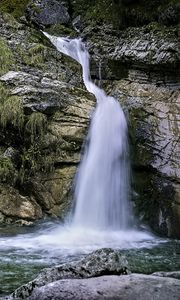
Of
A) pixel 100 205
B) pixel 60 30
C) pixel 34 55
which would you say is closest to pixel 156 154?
pixel 100 205

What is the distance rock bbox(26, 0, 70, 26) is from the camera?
14.3 meters

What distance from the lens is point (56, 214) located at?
9.57m

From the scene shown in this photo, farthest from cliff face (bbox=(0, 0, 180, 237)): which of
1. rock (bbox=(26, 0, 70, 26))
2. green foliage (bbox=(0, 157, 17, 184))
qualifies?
rock (bbox=(26, 0, 70, 26))

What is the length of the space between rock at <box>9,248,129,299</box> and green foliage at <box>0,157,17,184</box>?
194 inches

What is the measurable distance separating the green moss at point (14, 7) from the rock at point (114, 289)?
11241 mm

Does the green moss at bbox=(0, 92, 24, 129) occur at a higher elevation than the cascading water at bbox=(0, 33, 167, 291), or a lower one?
higher

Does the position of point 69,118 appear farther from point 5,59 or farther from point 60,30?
point 60,30

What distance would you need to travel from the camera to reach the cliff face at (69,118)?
31.5ft

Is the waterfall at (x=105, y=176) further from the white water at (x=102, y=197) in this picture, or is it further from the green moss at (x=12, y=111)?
the green moss at (x=12, y=111)

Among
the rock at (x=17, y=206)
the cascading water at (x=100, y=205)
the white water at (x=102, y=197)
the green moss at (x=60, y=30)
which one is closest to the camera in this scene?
the cascading water at (x=100, y=205)

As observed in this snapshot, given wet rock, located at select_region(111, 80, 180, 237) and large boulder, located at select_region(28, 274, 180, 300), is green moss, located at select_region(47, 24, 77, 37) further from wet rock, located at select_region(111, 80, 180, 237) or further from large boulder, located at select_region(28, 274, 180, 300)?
large boulder, located at select_region(28, 274, 180, 300)

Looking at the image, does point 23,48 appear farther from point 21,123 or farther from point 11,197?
point 11,197

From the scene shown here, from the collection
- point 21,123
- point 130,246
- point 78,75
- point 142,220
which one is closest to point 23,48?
point 78,75

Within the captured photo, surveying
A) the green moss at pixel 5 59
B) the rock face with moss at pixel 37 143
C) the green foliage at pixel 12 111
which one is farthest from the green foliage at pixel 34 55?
the green foliage at pixel 12 111
